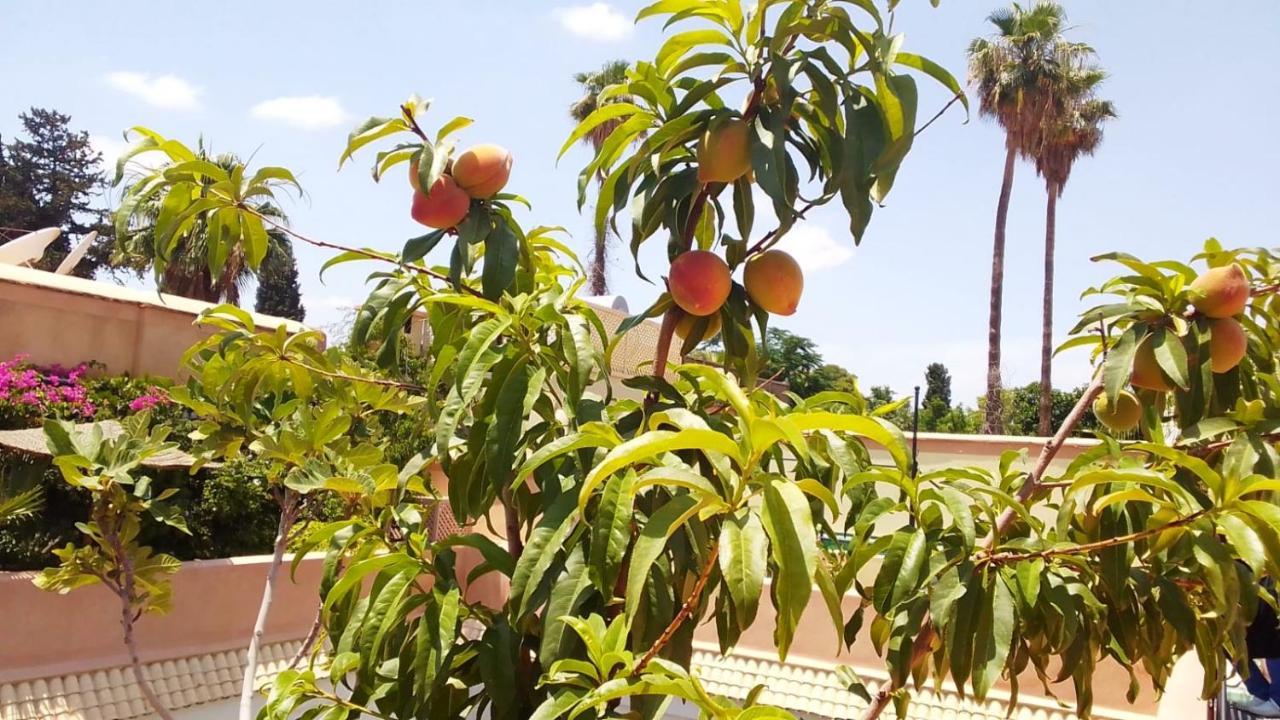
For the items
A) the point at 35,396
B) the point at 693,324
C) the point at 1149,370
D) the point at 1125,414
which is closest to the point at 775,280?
the point at 693,324

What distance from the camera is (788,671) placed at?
639 centimetres

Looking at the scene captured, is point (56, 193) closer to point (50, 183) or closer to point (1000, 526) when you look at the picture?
point (50, 183)

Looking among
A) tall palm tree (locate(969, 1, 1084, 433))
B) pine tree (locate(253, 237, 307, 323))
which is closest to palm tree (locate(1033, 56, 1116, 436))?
tall palm tree (locate(969, 1, 1084, 433))

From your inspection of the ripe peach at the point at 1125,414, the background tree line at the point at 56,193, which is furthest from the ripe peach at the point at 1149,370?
the background tree line at the point at 56,193

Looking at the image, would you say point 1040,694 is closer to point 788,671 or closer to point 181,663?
point 788,671

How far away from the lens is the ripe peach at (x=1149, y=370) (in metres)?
1.27

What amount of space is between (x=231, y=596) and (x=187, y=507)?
1.26 metres

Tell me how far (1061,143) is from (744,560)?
20.3 meters

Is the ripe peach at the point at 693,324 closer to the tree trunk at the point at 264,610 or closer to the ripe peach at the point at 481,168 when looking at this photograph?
the ripe peach at the point at 481,168

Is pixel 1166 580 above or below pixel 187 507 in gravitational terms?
above

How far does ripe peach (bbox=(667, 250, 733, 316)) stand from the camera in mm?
1074

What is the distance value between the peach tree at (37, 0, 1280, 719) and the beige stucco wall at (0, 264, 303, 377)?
26.7 ft

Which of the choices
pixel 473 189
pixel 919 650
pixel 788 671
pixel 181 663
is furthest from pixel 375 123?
pixel 788 671

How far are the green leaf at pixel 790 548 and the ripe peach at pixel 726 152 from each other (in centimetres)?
45
